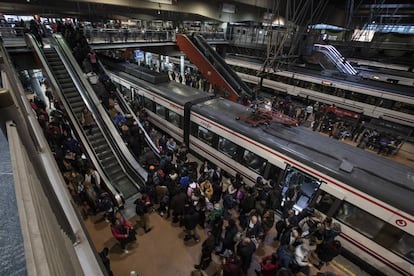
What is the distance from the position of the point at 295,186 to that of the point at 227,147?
2.83 meters

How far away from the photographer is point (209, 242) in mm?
5066

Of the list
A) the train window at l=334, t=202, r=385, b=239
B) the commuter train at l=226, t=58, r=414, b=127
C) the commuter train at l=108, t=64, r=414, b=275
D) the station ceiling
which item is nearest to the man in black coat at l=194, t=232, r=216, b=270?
the commuter train at l=108, t=64, r=414, b=275

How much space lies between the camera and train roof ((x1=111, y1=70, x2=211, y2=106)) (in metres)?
10.0

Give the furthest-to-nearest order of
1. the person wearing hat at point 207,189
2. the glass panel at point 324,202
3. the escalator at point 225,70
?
the escalator at point 225,70, the person wearing hat at point 207,189, the glass panel at point 324,202

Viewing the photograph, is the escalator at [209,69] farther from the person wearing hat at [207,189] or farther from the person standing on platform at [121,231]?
the person standing on platform at [121,231]

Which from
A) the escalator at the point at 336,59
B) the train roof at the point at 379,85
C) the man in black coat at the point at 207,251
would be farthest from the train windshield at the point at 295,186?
the escalator at the point at 336,59

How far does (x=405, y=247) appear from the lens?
509cm

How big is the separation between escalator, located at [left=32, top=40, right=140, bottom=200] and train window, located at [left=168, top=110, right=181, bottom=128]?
123 inches

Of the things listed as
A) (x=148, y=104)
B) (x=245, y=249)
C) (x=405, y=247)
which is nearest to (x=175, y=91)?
(x=148, y=104)

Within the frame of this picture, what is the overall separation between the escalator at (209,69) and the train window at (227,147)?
232 inches

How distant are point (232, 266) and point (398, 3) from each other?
26.2 meters

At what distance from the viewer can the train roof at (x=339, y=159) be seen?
5.24 meters

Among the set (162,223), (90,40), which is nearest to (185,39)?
(90,40)

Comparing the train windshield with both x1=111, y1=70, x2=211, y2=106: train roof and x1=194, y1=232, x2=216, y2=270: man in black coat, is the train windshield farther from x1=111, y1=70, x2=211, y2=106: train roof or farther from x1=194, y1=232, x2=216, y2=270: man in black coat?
x1=111, y1=70, x2=211, y2=106: train roof
